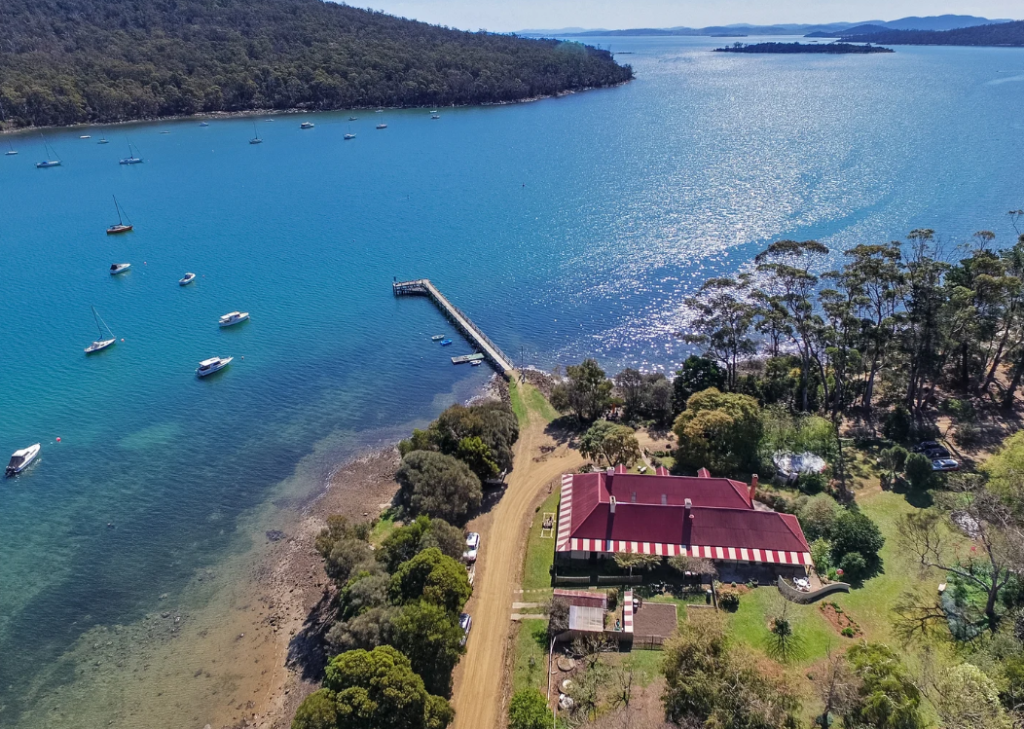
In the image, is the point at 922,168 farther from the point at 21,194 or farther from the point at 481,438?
the point at 21,194

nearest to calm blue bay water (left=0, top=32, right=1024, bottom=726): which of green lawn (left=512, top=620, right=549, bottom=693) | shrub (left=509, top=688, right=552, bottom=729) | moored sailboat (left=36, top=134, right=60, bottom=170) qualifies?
moored sailboat (left=36, top=134, right=60, bottom=170)

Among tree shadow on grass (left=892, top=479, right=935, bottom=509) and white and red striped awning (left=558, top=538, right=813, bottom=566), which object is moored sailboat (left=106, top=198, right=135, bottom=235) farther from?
tree shadow on grass (left=892, top=479, right=935, bottom=509)

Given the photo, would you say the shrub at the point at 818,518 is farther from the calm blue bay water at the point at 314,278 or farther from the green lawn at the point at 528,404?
the calm blue bay water at the point at 314,278

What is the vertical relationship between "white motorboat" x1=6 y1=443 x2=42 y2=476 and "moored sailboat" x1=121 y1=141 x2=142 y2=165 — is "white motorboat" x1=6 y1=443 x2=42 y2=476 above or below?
below

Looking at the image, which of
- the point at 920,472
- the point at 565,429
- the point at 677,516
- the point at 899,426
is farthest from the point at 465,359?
the point at 920,472

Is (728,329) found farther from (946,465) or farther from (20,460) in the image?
(20,460)

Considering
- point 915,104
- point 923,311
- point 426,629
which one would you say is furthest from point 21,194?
point 915,104
